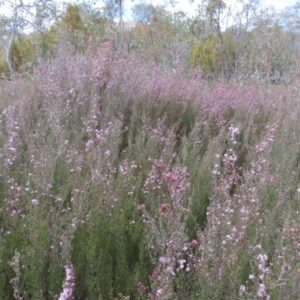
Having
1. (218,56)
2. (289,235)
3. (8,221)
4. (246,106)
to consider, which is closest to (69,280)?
(8,221)

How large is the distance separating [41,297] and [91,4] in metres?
14.3

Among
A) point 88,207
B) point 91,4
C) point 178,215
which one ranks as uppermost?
point 91,4

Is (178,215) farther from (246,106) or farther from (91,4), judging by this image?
(91,4)

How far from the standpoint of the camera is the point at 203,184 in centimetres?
290

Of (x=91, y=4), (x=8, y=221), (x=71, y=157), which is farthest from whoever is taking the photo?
(x=91, y=4)

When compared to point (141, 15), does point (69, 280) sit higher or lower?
lower

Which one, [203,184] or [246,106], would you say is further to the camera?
[246,106]

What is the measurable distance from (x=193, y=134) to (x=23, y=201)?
180cm

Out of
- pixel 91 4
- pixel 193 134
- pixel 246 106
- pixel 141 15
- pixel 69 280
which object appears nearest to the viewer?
pixel 69 280

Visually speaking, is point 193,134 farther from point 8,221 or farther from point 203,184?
point 8,221

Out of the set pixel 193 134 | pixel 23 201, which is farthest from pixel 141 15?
pixel 23 201

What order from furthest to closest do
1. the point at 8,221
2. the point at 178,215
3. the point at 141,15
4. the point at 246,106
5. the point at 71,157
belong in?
1. the point at 141,15
2. the point at 246,106
3. the point at 71,157
4. the point at 8,221
5. the point at 178,215

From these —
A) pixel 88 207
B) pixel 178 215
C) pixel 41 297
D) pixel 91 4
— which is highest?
pixel 91 4

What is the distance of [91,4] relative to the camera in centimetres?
1471
